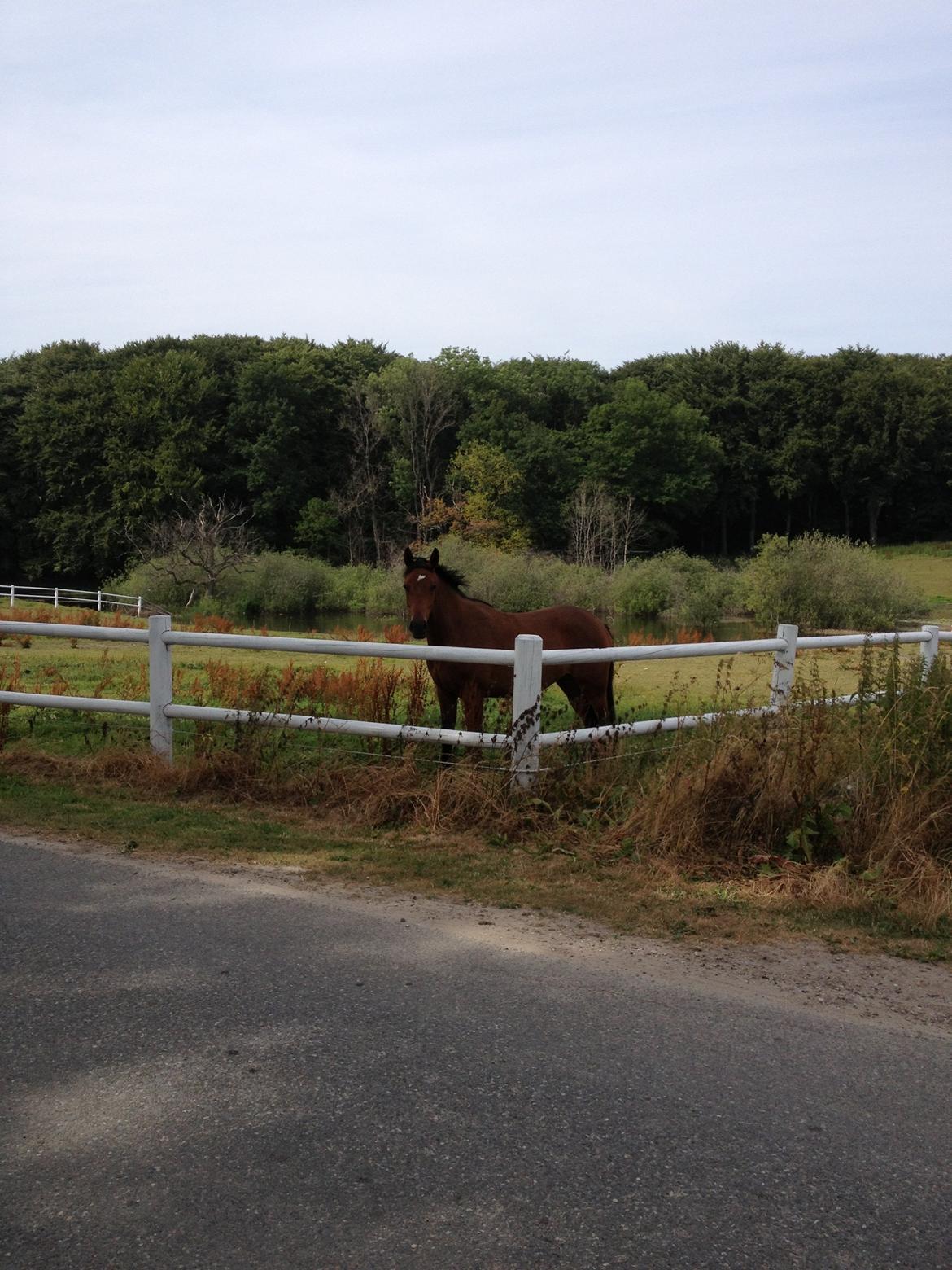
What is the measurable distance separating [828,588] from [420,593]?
115 ft

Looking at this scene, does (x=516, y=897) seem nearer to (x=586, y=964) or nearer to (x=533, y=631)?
(x=586, y=964)

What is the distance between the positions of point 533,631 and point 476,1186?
667 cm

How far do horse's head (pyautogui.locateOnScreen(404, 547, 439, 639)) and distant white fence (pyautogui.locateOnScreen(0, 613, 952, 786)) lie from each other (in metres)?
0.31

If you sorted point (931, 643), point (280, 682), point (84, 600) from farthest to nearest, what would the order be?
point (84, 600), point (931, 643), point (280, 682)

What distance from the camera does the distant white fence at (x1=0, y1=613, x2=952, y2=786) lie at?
7145 mm

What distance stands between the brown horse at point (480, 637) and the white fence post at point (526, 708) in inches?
38.0

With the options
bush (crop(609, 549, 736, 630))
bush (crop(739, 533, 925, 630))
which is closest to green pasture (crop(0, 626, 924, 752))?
bush (crop(739, 533, 925, 630))

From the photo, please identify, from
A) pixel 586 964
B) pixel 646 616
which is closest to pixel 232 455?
pixel 646 616

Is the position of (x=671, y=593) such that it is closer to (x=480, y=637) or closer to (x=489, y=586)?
(x=489, y=586)

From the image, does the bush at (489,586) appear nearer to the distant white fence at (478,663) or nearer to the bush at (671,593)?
the bush at (671,593)

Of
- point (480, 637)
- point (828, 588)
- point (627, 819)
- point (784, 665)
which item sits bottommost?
point (828, 588)

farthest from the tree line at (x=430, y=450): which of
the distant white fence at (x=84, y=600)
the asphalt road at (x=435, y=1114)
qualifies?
the asphalt road at (x=435, y=1114)

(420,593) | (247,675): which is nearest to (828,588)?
(247,675)

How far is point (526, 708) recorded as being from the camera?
7.11m
